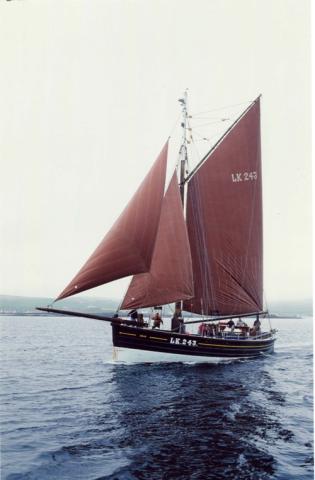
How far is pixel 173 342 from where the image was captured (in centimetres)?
2530

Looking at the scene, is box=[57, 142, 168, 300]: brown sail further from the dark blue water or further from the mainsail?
the dark blue water

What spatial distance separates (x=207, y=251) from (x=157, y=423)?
16.0m

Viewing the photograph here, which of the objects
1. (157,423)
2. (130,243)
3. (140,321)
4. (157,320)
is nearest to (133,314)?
(140,321)

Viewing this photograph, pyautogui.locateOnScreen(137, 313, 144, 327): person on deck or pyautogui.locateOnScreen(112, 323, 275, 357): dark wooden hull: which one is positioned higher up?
pyautogui.locateOnScreen(137, 313, 144, 327): person on deck

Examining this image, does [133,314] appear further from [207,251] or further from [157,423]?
[157,423]

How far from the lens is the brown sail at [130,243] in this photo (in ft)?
66.0

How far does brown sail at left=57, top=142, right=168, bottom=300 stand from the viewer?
792 inches

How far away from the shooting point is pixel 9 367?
27609 mm

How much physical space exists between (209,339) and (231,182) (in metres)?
10.5

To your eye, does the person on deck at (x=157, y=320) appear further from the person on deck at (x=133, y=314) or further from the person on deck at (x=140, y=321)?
the person on deck at (x=133, y=314)

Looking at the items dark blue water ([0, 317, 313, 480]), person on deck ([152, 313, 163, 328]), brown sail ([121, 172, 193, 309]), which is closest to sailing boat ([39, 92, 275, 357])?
brown sail ([121, 172, 193, 309])

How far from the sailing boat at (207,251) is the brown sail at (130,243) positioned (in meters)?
0.09

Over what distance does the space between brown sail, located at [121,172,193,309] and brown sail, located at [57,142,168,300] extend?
1655 millimetres

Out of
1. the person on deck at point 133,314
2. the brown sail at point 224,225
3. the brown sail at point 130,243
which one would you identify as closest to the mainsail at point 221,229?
the brown sail at point 224,225
